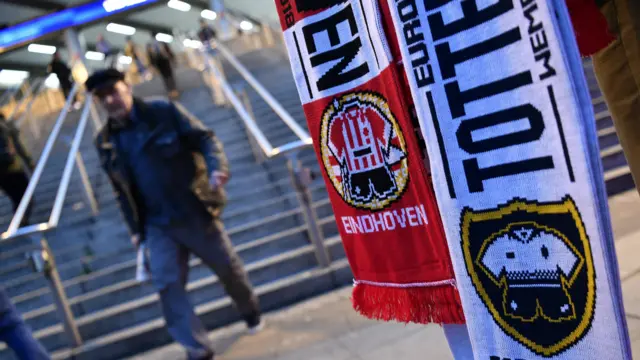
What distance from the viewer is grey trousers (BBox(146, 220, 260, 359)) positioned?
2.53 m

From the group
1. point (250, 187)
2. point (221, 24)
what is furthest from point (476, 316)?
point (221, 24)

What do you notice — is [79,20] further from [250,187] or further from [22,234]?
[22,234]

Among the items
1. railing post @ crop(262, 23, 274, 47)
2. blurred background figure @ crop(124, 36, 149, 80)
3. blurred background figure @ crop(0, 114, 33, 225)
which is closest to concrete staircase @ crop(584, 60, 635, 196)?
blurred background figure @ crop(0, 114, 33, 225)

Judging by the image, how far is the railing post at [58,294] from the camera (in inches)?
122

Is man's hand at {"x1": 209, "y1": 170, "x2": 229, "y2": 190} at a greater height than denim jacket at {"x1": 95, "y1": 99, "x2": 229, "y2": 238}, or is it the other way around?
denim jacket at {"x1": 95, "y1": 99, "x2": 229, "y2": 238}

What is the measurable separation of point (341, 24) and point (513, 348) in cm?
78

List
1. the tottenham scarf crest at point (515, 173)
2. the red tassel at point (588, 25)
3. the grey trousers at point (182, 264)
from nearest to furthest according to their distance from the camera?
the tottenham scarf crest at point (515, 173), the red tassel at point (588, 25), the grey trousers at point (182, 264)

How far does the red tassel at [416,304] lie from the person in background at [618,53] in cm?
62

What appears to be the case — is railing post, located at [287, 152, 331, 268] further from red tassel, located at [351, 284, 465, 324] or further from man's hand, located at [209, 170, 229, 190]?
red tassel, located at [351, 284, 465, 324]

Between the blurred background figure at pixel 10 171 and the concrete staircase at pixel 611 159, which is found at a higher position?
the blurred background figure at pixel 10 171

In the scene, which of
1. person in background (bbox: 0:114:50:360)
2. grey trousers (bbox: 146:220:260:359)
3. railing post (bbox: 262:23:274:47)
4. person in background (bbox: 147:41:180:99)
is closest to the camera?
person in background (bbox: 0:114:50:360)

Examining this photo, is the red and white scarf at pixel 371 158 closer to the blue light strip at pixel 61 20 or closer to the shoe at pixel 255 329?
the shoe at pixel 255 329

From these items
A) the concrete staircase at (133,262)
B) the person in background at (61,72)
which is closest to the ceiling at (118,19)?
the person in background at (61,72)

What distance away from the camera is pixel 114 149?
2586 mm
